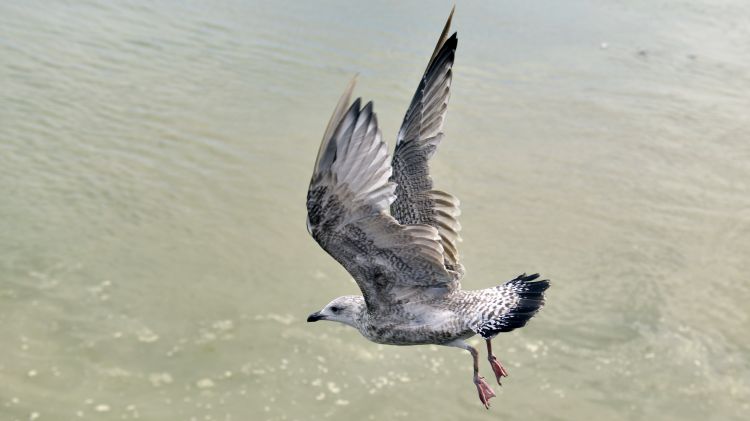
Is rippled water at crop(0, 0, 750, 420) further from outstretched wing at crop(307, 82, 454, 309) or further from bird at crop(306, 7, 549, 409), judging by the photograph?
outstretched wing at crop(307, 82, 454, 309)

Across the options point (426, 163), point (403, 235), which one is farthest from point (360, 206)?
point (426, 163)

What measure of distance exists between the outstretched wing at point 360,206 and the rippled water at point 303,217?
7322 millimetres

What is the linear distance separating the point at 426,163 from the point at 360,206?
4.45 feet

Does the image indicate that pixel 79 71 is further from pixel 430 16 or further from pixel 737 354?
pixel 737 354

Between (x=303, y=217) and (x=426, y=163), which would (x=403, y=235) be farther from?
(x=303, y=217)

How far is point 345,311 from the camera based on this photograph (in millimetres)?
6648

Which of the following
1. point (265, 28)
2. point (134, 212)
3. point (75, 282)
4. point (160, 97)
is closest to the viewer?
point (75, 282)

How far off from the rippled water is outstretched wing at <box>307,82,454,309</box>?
7.32 m

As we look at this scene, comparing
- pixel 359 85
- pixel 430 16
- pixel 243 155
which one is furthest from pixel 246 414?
pixel 430 16

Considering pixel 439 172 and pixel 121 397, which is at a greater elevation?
pixel 439 172

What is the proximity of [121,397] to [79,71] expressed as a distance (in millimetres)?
8957

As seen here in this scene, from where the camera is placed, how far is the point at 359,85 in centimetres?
1991

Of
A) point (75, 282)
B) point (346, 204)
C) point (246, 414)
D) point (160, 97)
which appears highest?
point (346, 204)

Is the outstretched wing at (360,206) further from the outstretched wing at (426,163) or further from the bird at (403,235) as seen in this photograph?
the outstretched wing at (426,163)
